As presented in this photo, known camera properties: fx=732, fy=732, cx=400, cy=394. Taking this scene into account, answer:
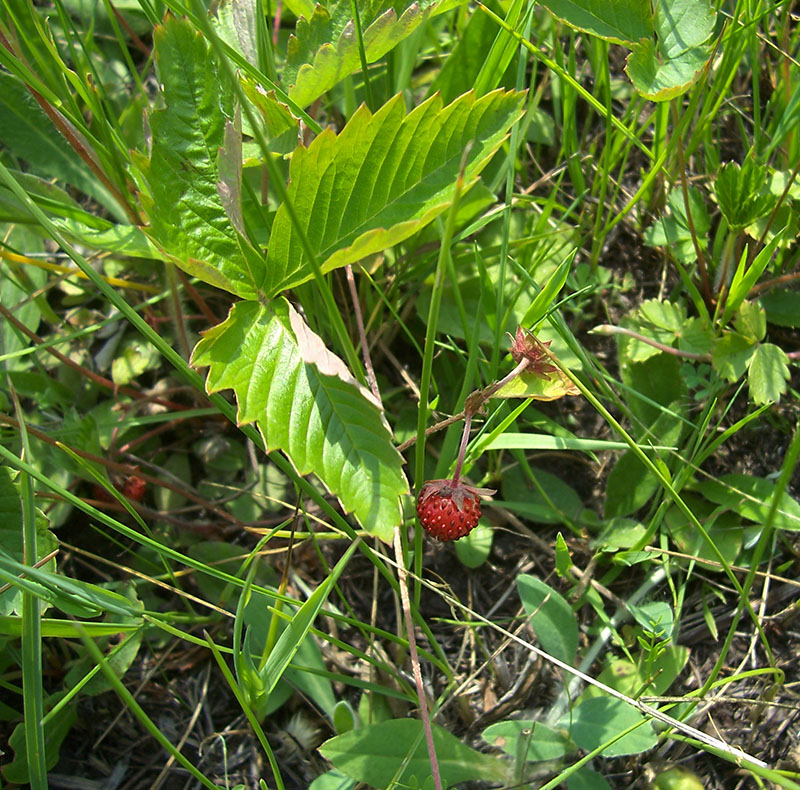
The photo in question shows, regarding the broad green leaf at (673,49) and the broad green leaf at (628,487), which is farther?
the broad green leaf at (628,487)

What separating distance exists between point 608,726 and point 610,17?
1330mm

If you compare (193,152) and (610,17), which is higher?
(193,152)

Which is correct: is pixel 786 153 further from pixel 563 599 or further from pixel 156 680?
pixel 156 680

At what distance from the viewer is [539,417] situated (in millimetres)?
1616

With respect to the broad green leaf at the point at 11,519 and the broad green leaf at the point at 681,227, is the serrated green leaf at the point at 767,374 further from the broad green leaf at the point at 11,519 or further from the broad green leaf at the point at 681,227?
the broad green leaf at the point at 11,519

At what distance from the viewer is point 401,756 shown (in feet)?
4.21

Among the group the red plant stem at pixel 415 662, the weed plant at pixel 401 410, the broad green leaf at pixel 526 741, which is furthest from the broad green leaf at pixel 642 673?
the red plant stem at pixel 415 662

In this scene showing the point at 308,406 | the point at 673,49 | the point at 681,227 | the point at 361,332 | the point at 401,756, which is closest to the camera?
the point at 308,406

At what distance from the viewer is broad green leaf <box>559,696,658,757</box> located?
1.25m

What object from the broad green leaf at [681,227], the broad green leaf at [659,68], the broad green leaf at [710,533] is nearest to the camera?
the broad green leaf at [659,68]

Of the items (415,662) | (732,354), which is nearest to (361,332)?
(415,662)

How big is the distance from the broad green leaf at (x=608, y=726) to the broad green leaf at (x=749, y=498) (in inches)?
18.7

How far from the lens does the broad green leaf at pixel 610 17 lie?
4.63 ft

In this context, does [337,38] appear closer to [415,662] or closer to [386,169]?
[386,169]
